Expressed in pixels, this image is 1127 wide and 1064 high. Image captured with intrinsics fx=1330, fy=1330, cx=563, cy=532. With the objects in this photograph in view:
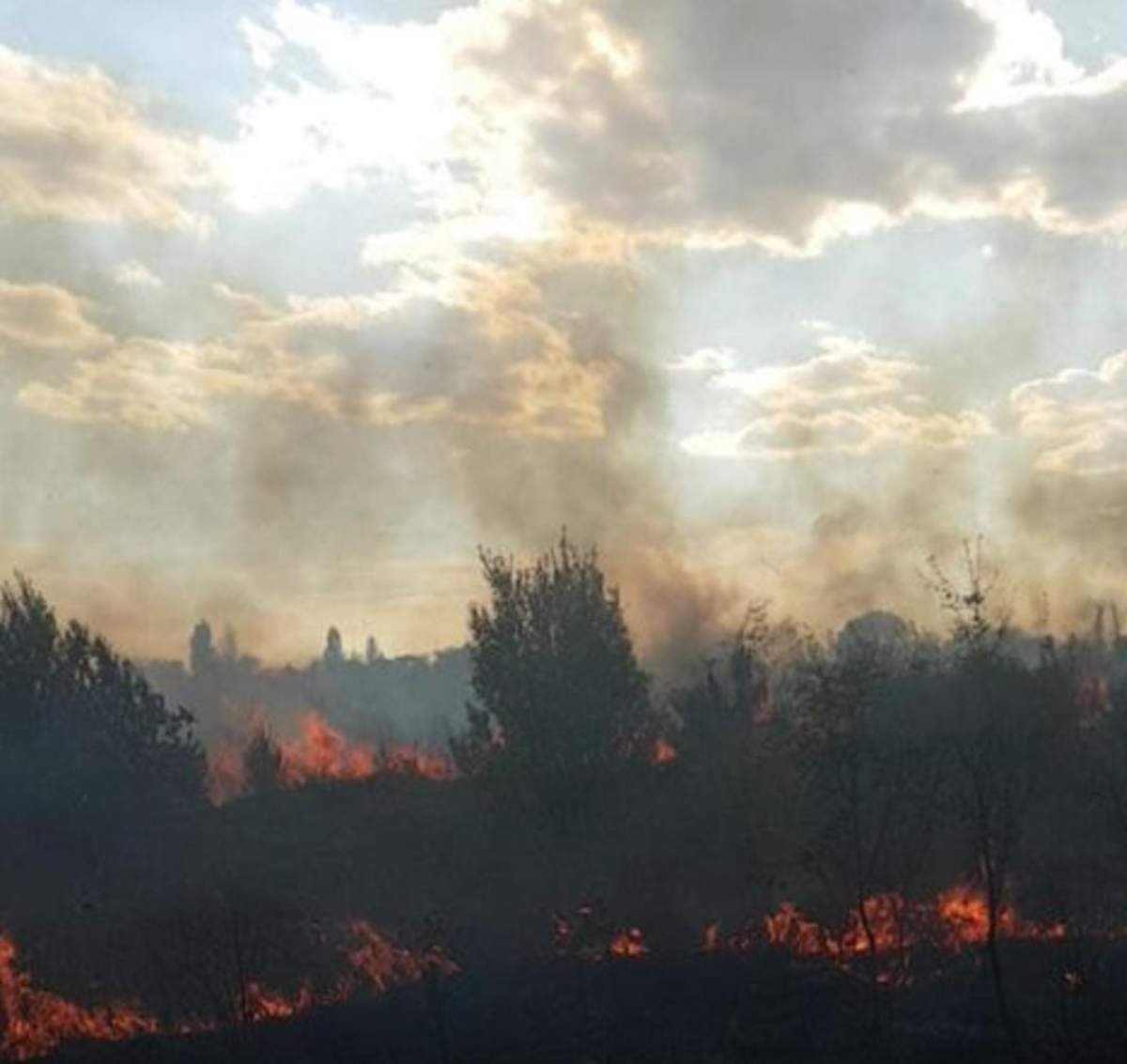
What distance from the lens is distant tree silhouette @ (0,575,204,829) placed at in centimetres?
5153

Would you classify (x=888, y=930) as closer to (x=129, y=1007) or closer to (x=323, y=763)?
(x=129, y=1007)

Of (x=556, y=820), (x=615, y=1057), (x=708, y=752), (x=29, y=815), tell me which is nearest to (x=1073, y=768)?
(x=708, y=752)

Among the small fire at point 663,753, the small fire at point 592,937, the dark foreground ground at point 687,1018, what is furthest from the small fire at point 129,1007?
the small fire at point 663,753

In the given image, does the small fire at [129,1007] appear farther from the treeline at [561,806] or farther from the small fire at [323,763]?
the small fire at [323,763]

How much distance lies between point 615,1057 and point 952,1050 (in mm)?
7337

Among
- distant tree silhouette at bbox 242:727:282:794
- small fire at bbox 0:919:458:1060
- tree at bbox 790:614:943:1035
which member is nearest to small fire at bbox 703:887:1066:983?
tree at bbox 790:614:943:1035

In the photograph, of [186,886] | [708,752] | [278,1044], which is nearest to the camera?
[278,1044]

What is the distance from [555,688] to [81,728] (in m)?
19.6

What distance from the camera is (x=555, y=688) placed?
51.1 meters

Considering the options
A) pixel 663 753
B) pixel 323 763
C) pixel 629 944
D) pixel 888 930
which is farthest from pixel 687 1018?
pixel 323 763

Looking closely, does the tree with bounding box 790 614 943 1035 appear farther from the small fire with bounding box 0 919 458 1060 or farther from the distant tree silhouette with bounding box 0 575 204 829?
the distant tree silhouette with bounding box 0 575 204 829

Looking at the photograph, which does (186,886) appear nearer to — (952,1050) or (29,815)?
(29,815)

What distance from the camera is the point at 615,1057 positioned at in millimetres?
29703

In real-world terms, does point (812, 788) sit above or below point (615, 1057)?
above
